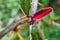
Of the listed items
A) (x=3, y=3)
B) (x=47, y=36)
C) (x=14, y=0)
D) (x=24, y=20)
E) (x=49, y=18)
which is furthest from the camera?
(x=3, y=3)

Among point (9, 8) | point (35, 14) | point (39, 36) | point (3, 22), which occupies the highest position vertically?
point (35, 14)

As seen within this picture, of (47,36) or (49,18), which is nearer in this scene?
(47,36)

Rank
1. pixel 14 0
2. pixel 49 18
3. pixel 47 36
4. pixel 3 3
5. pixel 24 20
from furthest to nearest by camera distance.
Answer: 1. pixel 3 3
2. pixel 14 0
3. pixel 49 18
4. pixel 47 36
5. pixel 24 20

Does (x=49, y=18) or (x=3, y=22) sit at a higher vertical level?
(x=49, y=18)

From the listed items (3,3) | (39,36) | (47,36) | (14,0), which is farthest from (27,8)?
(3,3)

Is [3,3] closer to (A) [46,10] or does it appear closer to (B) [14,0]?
(B) [14,0]

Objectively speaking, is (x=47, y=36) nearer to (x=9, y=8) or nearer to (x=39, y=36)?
(x=39, y=36)

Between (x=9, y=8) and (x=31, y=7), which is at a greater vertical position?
(x=31, y=7)

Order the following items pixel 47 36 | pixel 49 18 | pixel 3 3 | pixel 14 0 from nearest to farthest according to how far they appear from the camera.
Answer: pixel 47 36 → pixel 49 18 → pixel 14 0 → pixel 3 3

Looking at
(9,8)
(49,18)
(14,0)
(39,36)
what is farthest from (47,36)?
(9,8)
